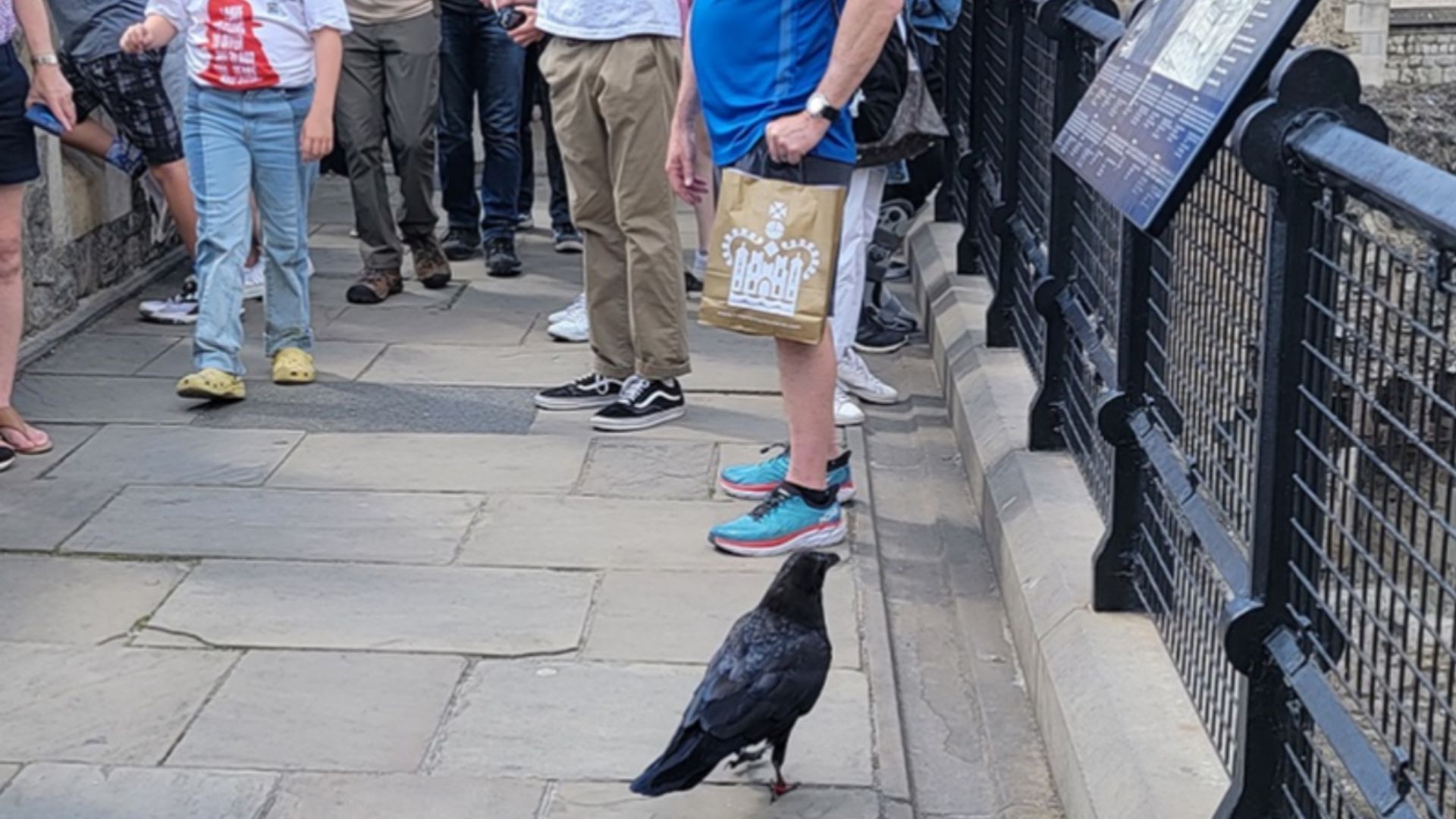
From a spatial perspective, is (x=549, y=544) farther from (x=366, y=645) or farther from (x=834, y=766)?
(x=834, y=766)

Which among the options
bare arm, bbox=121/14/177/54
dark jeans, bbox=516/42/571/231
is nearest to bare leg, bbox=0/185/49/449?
bare arm, bbox=121/14/177/54

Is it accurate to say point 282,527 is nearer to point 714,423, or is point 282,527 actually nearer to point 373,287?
point 714,423

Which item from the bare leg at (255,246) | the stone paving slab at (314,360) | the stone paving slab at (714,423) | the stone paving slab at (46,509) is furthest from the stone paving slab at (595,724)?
the bare leg at (255,246)

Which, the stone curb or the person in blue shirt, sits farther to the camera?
the stone curb

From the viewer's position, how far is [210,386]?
6477 millimetres

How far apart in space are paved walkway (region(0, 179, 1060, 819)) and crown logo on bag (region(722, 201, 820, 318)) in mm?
681

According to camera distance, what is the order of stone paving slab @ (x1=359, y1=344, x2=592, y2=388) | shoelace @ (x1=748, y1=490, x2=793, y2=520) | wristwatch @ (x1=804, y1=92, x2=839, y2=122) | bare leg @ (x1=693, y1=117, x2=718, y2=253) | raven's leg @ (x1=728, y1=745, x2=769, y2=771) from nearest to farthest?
raven's leg @ (x1=728, y1=745, x2=769, y2=771), wristwatch @ (x1=804, y1=92, x2=839, y2=122), shoelace @ (x1=748, y1=490, x2=793, y2=520), stone paving slab @ (x1=359, y1=344, x2=592, y2=388), bare leg @ (x1=693, y1=117, x2=718, y2=253)

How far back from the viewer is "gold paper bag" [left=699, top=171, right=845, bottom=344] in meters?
4.87

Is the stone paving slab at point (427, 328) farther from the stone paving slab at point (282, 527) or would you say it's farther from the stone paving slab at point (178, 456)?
the stone paving slab at point (282, 527)

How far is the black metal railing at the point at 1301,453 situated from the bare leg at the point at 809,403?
88 centimetres

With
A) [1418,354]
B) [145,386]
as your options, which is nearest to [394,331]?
[145,386]

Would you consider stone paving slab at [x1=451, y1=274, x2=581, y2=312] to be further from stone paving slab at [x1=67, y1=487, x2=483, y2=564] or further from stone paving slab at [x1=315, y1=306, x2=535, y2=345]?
stone paving slab at [x1=67, y1=487, x2=483, y2=564]

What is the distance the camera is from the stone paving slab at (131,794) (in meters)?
3.79

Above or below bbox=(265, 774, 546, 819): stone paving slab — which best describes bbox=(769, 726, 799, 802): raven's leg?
above
